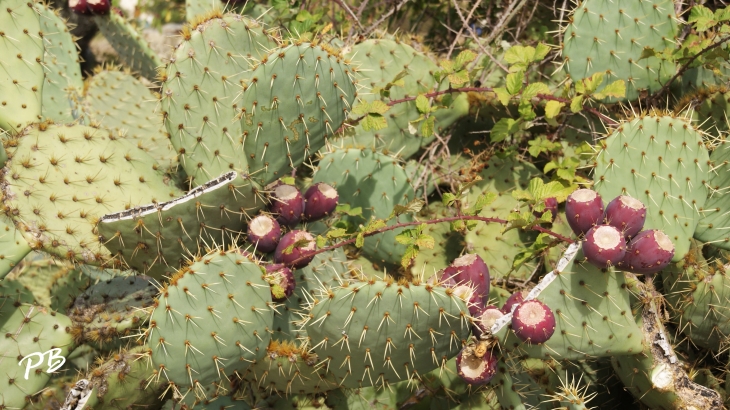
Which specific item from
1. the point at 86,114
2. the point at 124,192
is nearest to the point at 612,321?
the point at 124,192

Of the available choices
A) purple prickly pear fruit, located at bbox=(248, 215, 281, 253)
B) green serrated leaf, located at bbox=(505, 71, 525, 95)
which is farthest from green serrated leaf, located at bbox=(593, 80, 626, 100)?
purple prickly pear fruit, located at bbox=(248, 215, 281, 253)

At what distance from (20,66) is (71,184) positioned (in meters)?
0.53

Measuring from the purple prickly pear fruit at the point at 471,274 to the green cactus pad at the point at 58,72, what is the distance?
174 cm

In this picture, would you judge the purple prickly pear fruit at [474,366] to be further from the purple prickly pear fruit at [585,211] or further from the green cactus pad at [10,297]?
the green cactus pad at [10,297]

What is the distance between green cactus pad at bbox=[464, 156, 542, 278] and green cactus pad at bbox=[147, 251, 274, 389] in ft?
2.95

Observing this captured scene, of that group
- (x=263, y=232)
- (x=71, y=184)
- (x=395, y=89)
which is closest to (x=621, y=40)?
(x=395, y=89)

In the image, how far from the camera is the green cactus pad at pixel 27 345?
2.01 metres

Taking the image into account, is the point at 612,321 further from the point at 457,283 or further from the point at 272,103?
the point at 272,103

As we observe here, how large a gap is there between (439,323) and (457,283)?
0.72 ft

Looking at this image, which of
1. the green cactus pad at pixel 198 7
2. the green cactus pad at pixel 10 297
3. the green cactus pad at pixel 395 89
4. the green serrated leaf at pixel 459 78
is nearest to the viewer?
the green cactus pad at pixel 10 297

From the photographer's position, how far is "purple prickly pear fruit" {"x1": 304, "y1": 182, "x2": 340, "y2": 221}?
2.08 m

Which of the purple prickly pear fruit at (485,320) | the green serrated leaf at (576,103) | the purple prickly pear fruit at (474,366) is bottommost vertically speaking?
the purple prickly pear fruit at (474,366)

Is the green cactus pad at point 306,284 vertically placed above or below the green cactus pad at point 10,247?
below

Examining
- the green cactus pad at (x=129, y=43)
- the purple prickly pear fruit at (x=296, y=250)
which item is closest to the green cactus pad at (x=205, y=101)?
the purple prickly pear fruit at (x=296, y=250)
